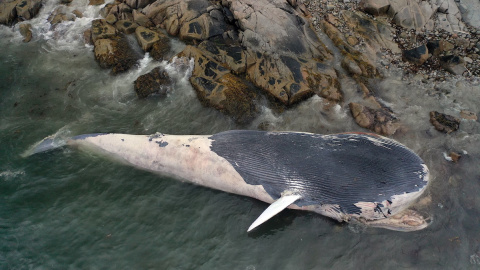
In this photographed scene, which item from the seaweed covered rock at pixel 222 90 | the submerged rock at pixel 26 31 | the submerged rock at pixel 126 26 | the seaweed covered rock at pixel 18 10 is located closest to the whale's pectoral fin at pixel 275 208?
the seaweed covered rock at pixel 222 90

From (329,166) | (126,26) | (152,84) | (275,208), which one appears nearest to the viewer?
(275,208)

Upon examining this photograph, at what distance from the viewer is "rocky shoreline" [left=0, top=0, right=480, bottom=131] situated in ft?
29.0

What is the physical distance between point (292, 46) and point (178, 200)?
5890 millimetres

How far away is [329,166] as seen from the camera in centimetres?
635

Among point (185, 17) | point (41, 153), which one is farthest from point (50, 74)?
point (185, 17)

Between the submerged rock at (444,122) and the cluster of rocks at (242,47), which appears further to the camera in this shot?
the cluster of rocks at (242,47)

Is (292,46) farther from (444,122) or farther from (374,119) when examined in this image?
(444,122)

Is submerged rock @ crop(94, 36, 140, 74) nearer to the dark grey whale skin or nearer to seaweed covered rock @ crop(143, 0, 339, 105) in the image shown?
seaweed covered rock @ crop(143, 0, 339, 105)

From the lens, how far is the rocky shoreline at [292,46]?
8852 mm

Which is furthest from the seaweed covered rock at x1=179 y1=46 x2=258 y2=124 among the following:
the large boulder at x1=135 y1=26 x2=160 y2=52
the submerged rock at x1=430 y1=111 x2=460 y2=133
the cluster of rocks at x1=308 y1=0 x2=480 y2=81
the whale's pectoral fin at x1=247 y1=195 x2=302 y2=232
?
the submerged rock at x1=430 y1=111 x2=460 y2=133

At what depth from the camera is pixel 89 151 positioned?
8.10 meters

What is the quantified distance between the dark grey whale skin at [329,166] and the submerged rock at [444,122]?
2322 millimetres

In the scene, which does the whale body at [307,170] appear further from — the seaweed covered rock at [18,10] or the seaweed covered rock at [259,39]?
the seaweed covered rock at [18,10]

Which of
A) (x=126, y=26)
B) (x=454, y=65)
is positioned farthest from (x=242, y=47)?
(x=454, y=65)
